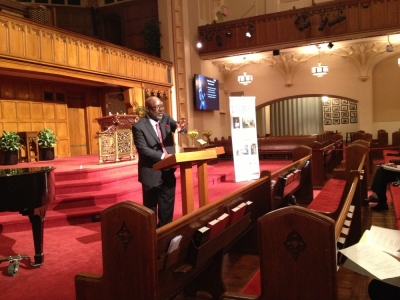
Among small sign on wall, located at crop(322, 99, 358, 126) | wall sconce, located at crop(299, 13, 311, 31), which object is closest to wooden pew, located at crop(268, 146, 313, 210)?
wall sconce, located at crop(299, 13, 311, 31)

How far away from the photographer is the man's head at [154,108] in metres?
3.28

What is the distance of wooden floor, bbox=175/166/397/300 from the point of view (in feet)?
7.83

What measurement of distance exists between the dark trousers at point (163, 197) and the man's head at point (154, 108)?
513 mm

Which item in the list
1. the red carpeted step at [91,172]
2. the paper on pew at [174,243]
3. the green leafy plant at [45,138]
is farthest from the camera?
the green leafy plant at [45,138]

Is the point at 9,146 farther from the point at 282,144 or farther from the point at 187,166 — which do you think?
the point at 282,144

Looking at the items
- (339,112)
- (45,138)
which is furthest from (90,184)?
(339,112)

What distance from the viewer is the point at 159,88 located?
35.6 feet

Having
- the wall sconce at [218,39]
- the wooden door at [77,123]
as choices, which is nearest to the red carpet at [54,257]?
the wooden door at [77,123]

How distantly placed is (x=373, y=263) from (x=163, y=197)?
220cm

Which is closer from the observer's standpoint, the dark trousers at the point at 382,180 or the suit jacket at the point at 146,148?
the suit jacket at the point at 146,148

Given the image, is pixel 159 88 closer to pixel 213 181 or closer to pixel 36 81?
pixel 36 81

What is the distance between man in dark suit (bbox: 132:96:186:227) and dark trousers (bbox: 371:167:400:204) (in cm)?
262

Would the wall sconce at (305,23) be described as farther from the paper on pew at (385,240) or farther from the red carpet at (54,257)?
the paper on pew at (385,240)

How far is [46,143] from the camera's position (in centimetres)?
793
